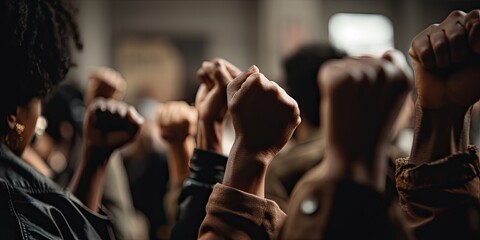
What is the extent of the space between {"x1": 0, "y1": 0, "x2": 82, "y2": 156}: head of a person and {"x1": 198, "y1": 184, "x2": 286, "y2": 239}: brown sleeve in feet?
1.46

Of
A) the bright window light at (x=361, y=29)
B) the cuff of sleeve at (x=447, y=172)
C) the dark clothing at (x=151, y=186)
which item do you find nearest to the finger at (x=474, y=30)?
the cuff of sleeve at (x=447, y=172)

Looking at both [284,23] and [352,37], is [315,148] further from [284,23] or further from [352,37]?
[352,37]

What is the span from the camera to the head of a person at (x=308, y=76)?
169 cm

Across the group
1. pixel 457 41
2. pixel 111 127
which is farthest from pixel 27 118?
pixel 457 41

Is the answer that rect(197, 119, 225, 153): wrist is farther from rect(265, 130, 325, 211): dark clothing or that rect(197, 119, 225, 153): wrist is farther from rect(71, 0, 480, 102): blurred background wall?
rect(71, 0, 480, 102): blurred background wall

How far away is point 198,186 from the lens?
0.92m

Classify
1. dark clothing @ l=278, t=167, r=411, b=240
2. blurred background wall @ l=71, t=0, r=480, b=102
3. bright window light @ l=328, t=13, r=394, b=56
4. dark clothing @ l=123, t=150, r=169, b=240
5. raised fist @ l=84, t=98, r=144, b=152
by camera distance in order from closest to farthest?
dark clothing @ l=278, t=167, r=411, b=240 < raised fist @ l=84, t=98, r=144, b=152 < dark clothing @ l=123, t=150, r=169, b=240 < blurred background wall @ l=71, t=0, r=480, b=102 < bright window light @ l=328, t=13, r=394, b=56

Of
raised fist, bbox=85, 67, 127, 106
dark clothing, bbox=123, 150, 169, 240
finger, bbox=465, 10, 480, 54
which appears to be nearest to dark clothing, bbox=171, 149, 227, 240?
finger, bbox=465, 10, 480, 54

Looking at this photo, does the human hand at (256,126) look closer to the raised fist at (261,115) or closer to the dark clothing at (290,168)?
the raised fist at (261,115)

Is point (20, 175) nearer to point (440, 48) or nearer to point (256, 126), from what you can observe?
point (256, 126)

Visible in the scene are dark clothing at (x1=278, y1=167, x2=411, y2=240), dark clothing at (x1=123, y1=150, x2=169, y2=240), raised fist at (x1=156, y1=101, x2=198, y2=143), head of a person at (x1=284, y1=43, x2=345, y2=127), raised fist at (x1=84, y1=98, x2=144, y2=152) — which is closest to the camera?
dark clothing at (x1=278, y1=167, x2=411, y2=240)

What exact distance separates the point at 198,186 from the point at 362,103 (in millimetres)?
463

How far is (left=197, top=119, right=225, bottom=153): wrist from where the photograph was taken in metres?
0.92

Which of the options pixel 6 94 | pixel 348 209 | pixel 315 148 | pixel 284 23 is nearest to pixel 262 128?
pixel 348 209
